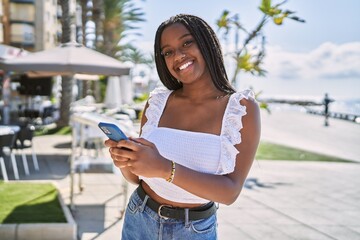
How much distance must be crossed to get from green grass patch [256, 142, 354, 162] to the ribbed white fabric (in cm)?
876

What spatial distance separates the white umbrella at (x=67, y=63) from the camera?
22.7ft

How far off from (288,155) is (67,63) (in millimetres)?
6163

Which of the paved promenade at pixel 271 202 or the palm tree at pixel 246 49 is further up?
the palm tree at pixel 246 49

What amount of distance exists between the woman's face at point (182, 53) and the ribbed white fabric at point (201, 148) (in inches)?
6.9

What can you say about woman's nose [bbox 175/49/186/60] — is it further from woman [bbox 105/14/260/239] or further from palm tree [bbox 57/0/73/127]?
palm tree [bbox 57/0/73/127]

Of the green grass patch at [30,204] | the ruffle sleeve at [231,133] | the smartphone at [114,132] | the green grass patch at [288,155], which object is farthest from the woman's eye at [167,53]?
the green grass patch at [288,155]

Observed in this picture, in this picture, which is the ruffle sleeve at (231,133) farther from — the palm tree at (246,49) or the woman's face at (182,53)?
the palm tree at (246,49)

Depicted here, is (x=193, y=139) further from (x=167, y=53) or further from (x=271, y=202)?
(x=271, y=202)

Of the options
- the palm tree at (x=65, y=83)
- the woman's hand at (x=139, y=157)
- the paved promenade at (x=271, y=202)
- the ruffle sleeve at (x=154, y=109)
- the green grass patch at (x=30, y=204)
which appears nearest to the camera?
the woman's hand at (x=139, y=157)

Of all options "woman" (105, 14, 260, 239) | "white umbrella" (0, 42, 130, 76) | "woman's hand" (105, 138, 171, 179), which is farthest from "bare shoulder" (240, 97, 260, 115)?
"white umbrella" (0, 42, 130, 76)

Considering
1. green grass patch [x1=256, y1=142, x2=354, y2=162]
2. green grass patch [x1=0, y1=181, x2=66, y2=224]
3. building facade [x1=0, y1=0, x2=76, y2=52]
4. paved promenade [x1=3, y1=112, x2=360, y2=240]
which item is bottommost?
green grass patch [x1=256, y1=142, x2=354, y2=162]

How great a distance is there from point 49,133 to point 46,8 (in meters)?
39.6

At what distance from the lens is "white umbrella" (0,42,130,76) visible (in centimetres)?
693

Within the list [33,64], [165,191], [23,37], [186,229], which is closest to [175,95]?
[165,191]
